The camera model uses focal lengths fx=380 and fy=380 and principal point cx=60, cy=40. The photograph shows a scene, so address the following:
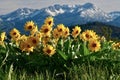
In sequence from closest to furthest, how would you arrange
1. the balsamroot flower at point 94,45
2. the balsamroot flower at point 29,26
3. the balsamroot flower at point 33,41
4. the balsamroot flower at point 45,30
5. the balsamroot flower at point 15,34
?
the balsamroot flower at point 94,45
the balsamroot flower at point 33,41
the balsamroot flower at point 45,30
the balsamroot flower at point 29,26
the balsamroot flower at point 15,34

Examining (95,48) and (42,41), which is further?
(42,41)

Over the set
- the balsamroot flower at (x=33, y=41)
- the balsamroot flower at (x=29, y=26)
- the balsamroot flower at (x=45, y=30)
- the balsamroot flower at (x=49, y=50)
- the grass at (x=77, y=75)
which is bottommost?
the grass at (x=77, y=75)

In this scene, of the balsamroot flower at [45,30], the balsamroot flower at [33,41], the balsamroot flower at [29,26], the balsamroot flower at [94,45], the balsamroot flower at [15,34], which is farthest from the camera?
the balsamroot flower at [15,34]

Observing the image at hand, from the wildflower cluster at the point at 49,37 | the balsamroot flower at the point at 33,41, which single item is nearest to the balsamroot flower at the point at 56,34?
the wildflower cluster at the point at 49,37

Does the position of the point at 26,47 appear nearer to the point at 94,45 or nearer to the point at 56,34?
the point at 56,34

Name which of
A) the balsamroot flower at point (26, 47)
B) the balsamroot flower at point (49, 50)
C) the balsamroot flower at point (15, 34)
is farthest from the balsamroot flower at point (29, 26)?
the balsamroot flower at point (49, 50)

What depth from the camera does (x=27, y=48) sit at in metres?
7.38

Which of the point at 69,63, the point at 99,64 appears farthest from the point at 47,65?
the point at 99,64

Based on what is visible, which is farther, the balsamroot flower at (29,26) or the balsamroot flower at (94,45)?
the balsamroot flower at (29,26)

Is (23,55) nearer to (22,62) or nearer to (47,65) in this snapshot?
(22,62)

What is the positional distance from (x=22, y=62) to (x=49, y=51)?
1.04 m

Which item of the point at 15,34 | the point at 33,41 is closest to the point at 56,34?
the point at 33,41

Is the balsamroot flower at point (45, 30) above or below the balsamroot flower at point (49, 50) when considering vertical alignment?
above

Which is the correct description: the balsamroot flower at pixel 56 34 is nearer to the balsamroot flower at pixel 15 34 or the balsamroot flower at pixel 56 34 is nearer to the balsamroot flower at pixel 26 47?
the balsamroot flower at pixel 26 47
